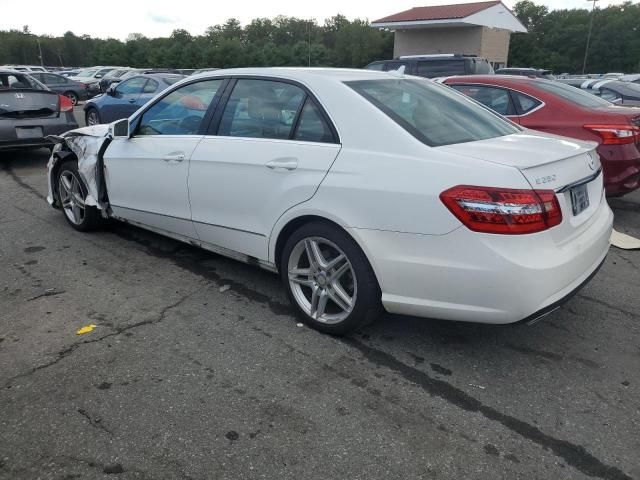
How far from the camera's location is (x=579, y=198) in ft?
9.91

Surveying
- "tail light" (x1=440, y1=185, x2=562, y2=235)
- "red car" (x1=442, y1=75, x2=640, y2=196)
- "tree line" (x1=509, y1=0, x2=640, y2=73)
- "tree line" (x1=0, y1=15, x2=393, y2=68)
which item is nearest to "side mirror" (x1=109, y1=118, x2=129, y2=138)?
"tail light" (x1=440, y1=185, x2=562, y2=235)

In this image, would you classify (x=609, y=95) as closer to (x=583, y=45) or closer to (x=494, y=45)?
(x=494, y=45)

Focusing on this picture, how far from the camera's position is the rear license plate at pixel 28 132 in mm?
8289

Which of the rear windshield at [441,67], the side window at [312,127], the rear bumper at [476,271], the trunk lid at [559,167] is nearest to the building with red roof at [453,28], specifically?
the rear windshield at [441,67]

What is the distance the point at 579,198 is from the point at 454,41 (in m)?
43.7

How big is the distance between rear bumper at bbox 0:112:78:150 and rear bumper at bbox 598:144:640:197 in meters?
7.84

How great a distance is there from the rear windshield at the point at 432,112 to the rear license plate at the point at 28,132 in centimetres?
684

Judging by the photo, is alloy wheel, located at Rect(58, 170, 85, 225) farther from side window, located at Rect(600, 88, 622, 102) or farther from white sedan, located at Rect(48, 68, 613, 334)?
side window, located at Rect(600, 88, 622, 102)

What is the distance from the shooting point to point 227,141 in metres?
3.76

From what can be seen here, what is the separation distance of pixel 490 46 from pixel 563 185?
4552 cm

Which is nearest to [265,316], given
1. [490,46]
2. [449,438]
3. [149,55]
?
[449,438]

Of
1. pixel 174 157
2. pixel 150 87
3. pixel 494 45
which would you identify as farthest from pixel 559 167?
pixel 494 45

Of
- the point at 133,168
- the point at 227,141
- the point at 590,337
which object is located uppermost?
the point at 227,141

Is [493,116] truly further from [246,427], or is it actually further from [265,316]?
[246,427]
